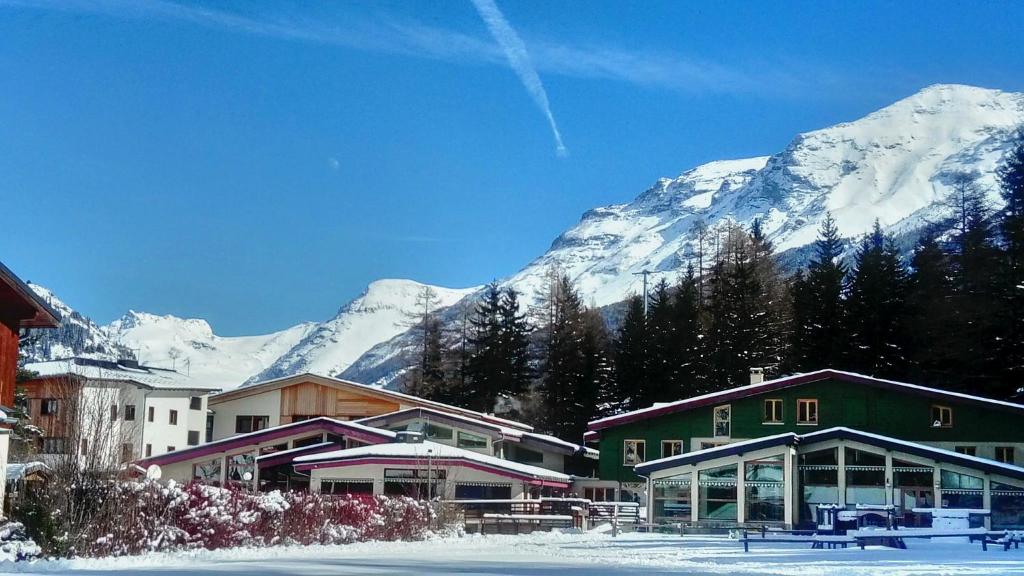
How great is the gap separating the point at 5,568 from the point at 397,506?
13.0m

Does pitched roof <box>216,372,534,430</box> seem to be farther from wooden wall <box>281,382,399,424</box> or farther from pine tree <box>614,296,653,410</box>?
pine tree <box>614,296,653,410</box>

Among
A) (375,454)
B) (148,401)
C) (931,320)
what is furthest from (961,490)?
(148,401)

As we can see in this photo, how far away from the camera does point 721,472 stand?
138ft

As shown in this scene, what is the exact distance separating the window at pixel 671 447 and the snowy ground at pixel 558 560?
18.9m

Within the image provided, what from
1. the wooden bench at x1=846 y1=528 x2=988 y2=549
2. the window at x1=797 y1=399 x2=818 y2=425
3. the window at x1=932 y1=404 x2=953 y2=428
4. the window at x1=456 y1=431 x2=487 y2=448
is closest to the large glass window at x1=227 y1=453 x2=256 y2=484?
the window at x1=456 y1=431 x2=487 y2=448

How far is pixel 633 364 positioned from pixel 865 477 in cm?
2837

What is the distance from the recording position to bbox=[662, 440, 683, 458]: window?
1995 inches

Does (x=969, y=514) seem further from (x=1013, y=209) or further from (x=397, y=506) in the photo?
(x=1013, y=209)

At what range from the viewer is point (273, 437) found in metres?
50.2

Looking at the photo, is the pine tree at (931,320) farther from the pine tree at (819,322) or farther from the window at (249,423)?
the window at (249,423)

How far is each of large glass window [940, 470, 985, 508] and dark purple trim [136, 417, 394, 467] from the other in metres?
21.4

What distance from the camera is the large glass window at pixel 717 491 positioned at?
137 feet

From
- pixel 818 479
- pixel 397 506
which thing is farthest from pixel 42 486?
pixel 818 479

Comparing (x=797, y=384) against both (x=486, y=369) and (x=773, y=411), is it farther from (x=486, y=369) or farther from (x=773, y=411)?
(x=486, y=369)
